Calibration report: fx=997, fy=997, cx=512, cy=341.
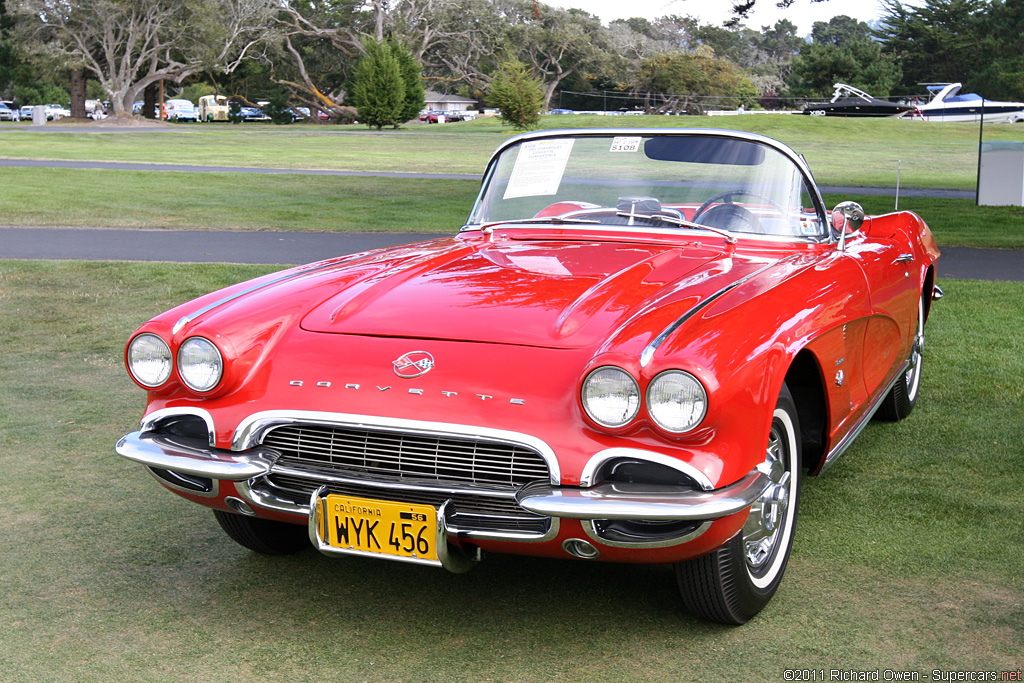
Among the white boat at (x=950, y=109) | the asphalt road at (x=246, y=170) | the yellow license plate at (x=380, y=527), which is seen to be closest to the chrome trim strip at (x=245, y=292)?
the yellow license plate at (x=380, y=527)

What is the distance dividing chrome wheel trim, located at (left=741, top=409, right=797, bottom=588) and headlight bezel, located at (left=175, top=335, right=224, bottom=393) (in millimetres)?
1610

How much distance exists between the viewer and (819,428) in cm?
338

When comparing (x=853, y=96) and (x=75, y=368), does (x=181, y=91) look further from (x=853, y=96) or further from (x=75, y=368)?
(x=75, y=368)

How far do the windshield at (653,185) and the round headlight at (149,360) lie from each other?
5.48 ft

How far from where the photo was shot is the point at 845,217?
4.04 metres

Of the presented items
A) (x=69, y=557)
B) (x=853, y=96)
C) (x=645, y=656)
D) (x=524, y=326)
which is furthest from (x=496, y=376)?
(x=853, y=96)

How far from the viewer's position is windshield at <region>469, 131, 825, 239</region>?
3.96 m

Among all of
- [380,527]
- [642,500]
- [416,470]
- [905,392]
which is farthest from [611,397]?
[905,392]

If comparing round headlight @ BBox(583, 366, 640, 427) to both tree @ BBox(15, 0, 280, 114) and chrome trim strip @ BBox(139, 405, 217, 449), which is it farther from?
tree @ BBox(15, 0, 280, 114)

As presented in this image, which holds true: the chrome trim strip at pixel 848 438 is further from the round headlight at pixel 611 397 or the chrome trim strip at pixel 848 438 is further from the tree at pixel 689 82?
the tree at pixel 689 82

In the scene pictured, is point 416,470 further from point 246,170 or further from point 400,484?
point 246,170

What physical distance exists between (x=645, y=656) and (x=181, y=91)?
4306 inches

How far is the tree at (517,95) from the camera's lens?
46.8m

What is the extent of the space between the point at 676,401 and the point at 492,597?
1030mm
